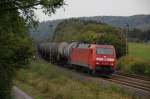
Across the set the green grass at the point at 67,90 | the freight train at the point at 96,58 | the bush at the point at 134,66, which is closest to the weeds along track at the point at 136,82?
the freight train at the point at 96,58

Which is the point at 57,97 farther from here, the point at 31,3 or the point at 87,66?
the point at 87,66

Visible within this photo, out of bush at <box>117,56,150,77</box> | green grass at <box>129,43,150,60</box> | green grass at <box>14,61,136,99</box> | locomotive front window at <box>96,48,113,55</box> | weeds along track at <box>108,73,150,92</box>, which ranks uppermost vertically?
locomotive front window at <box>96,48,113,55</box>

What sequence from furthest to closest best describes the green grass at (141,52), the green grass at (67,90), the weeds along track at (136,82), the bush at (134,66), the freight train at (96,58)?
the green grass at (141,52) → the bush at (134,66) → the freight train at (96,58) → the weeds along track at (136,82) → the green grass at (67,90)

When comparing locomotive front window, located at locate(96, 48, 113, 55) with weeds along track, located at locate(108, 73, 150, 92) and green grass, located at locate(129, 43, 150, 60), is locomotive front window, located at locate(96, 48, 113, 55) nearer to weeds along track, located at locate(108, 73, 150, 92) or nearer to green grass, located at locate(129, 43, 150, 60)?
weeds along track, located at locate(108, 73, 150, 92)

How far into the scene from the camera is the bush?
47950 mm

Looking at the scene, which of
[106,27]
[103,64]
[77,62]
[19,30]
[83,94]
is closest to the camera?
[19,30]

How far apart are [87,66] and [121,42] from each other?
96.3 ft

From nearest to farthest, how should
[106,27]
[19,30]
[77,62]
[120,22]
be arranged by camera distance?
[19,30], [77,62], [106,27], [120,22]

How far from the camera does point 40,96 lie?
24375 mm

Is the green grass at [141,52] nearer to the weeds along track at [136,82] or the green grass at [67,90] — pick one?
the weeds along track at [136,82]

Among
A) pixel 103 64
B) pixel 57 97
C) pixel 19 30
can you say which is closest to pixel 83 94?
pixel 57 97

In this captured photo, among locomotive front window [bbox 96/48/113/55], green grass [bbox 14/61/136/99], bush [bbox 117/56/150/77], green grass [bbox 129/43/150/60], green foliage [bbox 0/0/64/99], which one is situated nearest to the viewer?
green foliage [bbox 0/0/64/99]

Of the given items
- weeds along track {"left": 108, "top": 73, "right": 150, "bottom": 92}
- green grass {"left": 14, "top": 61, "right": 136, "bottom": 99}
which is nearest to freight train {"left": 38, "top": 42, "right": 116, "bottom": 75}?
weeds along track {"left": 108, "top": 73, "right": 150, "bottom": 92}

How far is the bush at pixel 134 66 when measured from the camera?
4795 cm
